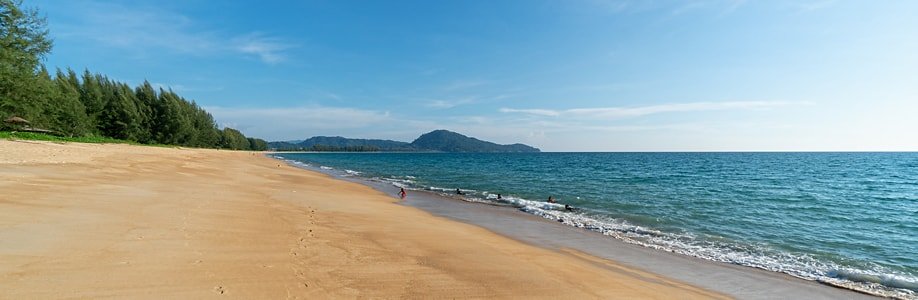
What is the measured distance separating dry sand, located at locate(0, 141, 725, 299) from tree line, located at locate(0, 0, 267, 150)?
25.8 metres

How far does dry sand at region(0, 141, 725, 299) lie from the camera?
16.8 feet

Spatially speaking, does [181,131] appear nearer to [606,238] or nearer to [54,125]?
[54,125]

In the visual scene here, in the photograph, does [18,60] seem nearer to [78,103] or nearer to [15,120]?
[15,120]

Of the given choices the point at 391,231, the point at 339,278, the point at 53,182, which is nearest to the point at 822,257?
the point at 391,231

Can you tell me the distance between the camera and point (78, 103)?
1935 inches

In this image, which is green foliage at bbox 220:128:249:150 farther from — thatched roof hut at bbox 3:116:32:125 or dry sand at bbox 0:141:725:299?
dry sand at bbox 0:141:725:299

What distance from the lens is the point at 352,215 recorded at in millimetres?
13516

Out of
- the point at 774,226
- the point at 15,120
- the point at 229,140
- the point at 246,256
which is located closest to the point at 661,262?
the point at 774,226

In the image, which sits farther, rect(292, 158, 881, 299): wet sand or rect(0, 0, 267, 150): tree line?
rect(0, 0, 267, 150): tree line

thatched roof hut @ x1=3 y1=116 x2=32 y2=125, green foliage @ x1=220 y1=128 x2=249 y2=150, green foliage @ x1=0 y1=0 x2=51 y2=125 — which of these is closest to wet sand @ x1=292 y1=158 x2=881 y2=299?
green foliage @ x1=0 y1=0 x2=51 y2=125

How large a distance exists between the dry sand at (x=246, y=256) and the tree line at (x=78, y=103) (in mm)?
25768

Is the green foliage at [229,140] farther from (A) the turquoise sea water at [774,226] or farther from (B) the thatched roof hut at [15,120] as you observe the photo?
(A) the turquoise sea water at [774,226]

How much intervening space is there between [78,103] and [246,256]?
6162cm

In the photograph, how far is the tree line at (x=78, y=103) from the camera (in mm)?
28250
